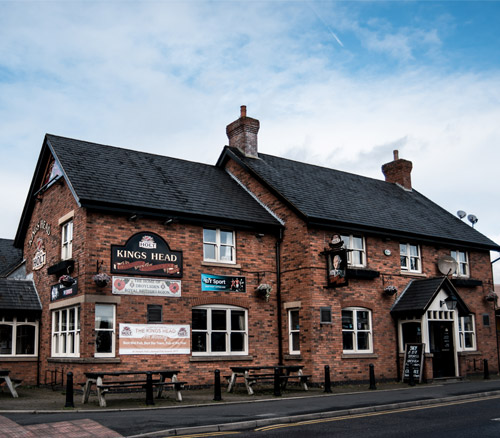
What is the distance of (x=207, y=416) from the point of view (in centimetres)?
1252

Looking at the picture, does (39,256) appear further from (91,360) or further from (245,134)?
(245,134)

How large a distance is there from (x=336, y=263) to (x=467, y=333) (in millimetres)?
8701

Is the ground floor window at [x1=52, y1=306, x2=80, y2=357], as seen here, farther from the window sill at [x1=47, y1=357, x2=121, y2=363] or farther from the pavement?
the pavement

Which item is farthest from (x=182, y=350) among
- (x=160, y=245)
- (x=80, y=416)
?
(x=80, y=416)

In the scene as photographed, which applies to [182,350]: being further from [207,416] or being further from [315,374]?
[207,416]

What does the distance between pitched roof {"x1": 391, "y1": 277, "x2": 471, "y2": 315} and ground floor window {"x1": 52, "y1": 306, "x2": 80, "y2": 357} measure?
38.6 ft

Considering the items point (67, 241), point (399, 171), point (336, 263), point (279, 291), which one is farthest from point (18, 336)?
point (399, 171)


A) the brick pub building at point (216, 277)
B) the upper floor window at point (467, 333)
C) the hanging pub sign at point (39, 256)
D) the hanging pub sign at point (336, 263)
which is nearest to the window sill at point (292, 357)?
the brick pub building at point (216, 277)

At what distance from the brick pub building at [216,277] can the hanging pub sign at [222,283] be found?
0.13 ft

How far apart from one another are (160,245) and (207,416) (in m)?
7.83

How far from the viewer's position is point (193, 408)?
1421cm

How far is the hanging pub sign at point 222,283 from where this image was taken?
20.1m

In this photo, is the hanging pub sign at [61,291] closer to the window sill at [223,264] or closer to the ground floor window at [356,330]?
the window sill at [223,264]

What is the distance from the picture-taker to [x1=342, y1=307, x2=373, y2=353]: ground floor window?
21.6 m
